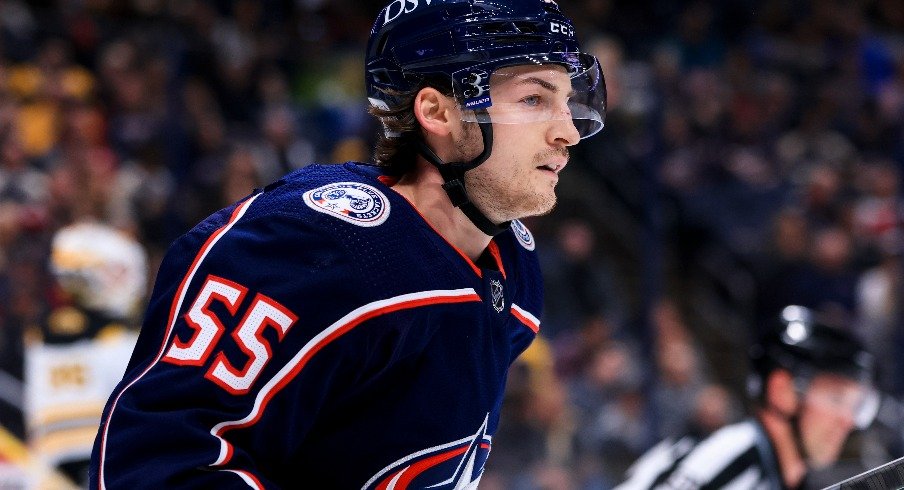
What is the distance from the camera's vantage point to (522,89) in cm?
196

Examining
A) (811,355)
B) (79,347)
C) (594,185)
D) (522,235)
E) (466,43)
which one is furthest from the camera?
(594,185)

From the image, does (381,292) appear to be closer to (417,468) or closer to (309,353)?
(309,353)

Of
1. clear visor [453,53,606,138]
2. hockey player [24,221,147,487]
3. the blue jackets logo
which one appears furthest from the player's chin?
hockey player [24,221,147,487]

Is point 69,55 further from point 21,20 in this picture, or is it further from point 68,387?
point 68,387

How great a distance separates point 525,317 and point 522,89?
490 millimetres

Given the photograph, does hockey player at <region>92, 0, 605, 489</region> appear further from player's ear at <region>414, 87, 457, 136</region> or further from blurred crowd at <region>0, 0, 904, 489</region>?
blurred crowd at <region>0, 0, 904, 489</region>

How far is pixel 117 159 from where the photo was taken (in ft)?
18.1

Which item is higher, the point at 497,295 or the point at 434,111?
the point at 434,111

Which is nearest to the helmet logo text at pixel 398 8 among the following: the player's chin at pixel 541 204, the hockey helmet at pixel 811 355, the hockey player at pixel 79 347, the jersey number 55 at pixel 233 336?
the player's chin at pixel 541 204

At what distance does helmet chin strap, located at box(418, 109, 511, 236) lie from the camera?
193cm

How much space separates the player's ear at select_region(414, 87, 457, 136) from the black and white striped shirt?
1.35 meters

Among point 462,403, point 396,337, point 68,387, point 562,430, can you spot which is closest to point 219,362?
point 396,337

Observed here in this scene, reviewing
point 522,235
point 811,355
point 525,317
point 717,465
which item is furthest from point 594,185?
point 525,317

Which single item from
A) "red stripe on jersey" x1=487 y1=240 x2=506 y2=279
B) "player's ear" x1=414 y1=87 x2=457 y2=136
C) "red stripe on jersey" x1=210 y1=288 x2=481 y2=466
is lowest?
"red stripe on jersey" x1=487 y1=240 x2=506 y2=279
